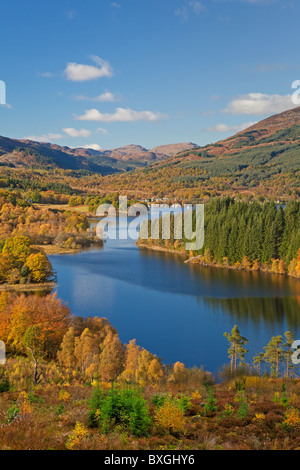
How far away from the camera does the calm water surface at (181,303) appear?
3138cm

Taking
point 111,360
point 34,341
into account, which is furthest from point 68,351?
point 111,360

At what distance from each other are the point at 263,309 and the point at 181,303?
9256 millimetres

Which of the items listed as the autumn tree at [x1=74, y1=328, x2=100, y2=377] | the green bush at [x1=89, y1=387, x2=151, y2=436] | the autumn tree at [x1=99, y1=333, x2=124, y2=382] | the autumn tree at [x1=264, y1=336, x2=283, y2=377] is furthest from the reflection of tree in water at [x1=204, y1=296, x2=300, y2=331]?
the green bush at [x1=89, y1=387, x2=151, y2=436]

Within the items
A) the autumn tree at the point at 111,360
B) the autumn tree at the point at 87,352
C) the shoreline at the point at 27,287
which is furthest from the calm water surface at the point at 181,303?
the autumn tree at the point at 87,352

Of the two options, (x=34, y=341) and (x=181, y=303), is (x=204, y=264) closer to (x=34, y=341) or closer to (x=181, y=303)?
(x=181, y=303)

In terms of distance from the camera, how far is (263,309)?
40.2m

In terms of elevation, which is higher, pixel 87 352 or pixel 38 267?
pixel 38 267

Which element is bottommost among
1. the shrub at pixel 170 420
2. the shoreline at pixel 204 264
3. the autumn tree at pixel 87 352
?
the autumn tree at pixel 87 352

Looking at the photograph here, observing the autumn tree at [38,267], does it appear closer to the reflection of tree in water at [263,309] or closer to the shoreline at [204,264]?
the reflection of tree in water at [263,309]

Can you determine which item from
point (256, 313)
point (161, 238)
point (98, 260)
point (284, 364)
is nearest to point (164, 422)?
point (284, 364)

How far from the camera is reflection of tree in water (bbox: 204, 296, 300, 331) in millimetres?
36938

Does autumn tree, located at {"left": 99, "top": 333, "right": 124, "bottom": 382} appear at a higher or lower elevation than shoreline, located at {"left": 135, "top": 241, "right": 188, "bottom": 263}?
lower

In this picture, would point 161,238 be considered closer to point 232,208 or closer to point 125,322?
point 232,208

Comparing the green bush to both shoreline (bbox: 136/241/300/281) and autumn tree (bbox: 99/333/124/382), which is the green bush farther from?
A: shoreline (bbox: 136/241/300/281)
